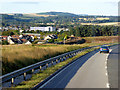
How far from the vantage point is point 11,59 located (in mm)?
16094

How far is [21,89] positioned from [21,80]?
2.29 meters

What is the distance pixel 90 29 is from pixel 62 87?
5488 inches

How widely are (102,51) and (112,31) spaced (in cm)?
11632

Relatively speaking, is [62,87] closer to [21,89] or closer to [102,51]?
[21,89]

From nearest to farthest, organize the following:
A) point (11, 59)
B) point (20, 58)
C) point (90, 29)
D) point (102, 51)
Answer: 1. point (11, 59)
2. point (20, 58)
3. point (102, 51)
4. point (90, 29)

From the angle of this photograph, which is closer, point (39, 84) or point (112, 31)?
point (39, 84)

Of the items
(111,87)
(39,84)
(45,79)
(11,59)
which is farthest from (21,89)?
(11,59)

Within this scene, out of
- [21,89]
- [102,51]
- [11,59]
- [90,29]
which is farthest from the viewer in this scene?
[90,29]

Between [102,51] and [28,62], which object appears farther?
[102,51]

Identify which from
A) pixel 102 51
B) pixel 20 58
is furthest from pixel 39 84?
pixel 102 51

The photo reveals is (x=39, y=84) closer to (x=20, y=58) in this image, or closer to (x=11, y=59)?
(x=11, y=59)

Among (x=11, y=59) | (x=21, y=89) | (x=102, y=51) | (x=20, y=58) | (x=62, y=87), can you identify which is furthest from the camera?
(x=102, y=51)

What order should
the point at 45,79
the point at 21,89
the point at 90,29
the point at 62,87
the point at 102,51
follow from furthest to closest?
the point at 90,29
the point at 102,51
the point at 45,79
the point at 62,87
the point at 21,89

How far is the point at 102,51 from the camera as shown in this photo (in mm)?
41250
